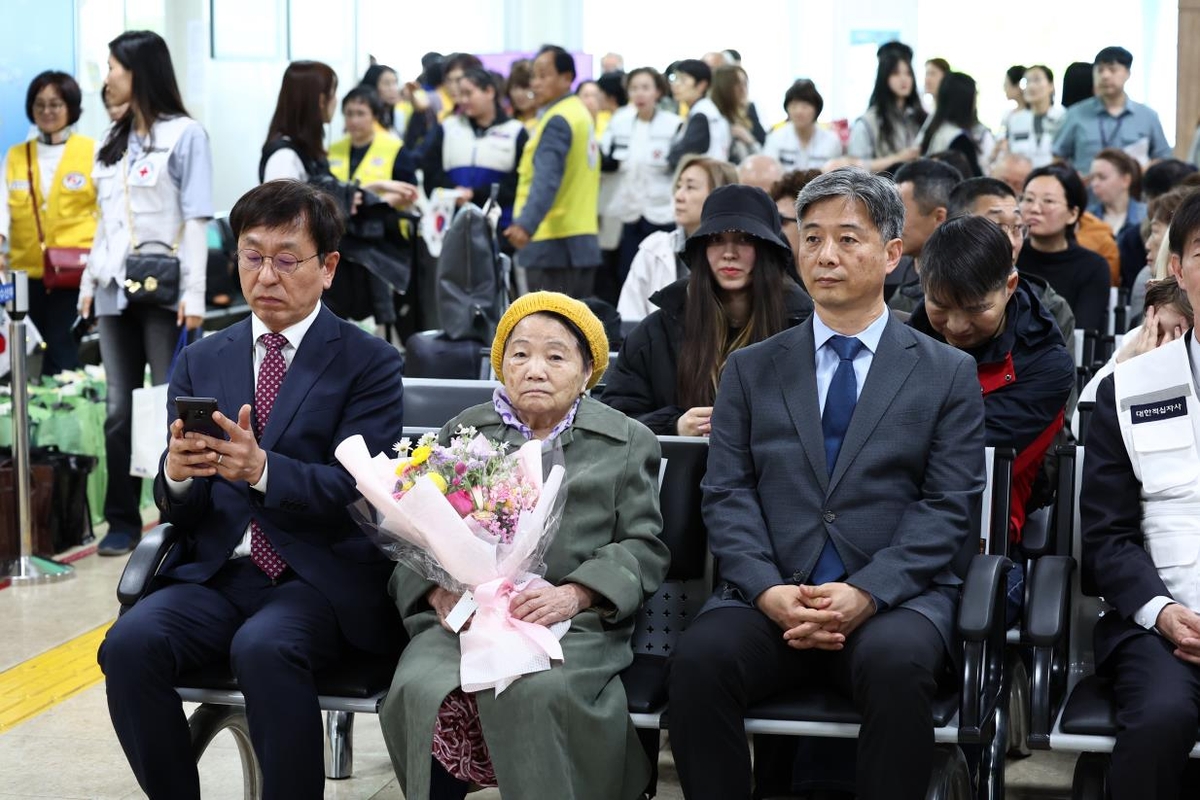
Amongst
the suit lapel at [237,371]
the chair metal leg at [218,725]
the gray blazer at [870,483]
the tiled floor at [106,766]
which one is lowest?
the tiled floor at [106,766]

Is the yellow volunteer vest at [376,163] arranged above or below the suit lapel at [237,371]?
above

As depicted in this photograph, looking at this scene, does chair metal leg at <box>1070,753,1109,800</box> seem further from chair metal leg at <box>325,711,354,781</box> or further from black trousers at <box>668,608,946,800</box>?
chair metal leg at <box>325,711,354,781</box>

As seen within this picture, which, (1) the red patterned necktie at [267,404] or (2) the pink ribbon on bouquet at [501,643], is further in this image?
(1) the red patterned necktie at [267,404]

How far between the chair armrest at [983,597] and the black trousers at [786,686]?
3.9 inches

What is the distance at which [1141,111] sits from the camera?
36.5 feet

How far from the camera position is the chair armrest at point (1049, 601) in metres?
3.19

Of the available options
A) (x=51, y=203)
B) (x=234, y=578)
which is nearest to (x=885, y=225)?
(x=234, y=578)

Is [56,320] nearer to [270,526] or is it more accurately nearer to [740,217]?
[740,217]

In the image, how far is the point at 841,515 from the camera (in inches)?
136

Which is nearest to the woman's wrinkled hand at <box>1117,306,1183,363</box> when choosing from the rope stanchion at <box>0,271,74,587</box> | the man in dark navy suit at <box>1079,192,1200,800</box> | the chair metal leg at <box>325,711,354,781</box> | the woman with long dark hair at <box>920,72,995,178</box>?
the man in dark navy suit at <box>1079,192,1200,800</box>

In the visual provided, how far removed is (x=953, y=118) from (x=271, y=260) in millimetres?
6884

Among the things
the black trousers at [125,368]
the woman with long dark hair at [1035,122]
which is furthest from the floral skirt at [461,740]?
the woman with long dark hair at [1035,122]

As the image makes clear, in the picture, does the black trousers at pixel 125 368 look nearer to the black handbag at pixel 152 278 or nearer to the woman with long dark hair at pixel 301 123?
the black handbag at pixel 152 278

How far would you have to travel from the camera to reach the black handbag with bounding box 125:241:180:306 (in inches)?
245
